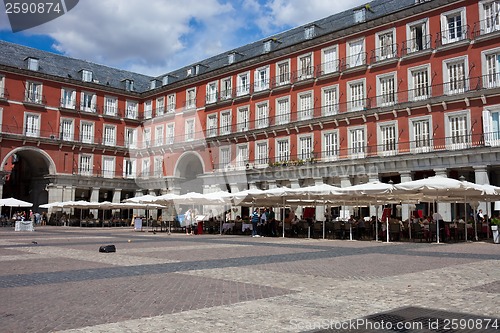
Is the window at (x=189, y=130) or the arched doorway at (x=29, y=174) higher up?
the window at (x=189, y=130)

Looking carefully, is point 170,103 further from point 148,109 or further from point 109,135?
point 109,135

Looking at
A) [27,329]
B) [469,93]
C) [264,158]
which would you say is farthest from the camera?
[264,158]

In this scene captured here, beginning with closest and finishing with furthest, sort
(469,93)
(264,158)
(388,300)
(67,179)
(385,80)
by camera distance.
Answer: (388,300), (469,93), (385,80), (264,158), (67,179)

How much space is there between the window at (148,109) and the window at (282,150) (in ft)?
64.2

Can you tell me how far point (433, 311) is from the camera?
5.89 meters

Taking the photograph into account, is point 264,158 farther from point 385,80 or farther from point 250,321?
point 250,321

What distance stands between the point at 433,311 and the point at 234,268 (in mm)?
5126

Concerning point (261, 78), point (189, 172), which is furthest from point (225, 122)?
point (189, 172)

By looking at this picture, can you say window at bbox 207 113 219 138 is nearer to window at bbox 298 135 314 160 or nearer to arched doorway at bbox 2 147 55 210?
window at bbox 298 135 314 160

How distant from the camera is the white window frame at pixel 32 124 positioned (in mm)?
44094

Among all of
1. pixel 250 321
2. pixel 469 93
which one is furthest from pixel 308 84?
pixel 250 321

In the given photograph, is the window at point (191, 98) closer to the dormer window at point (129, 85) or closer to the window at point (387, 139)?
the dormer window at point (129, 85)

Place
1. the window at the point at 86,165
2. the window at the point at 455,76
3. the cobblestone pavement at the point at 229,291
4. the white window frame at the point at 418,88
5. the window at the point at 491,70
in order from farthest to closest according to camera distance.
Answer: the window at the point at 86,165
the white window frame at the point at 418,88
the window at the point at 455,76
the window at the point at 491,70
the cobblestone pavement at the point at 229,291

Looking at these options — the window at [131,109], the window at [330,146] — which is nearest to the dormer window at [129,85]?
the window at [131,109]
